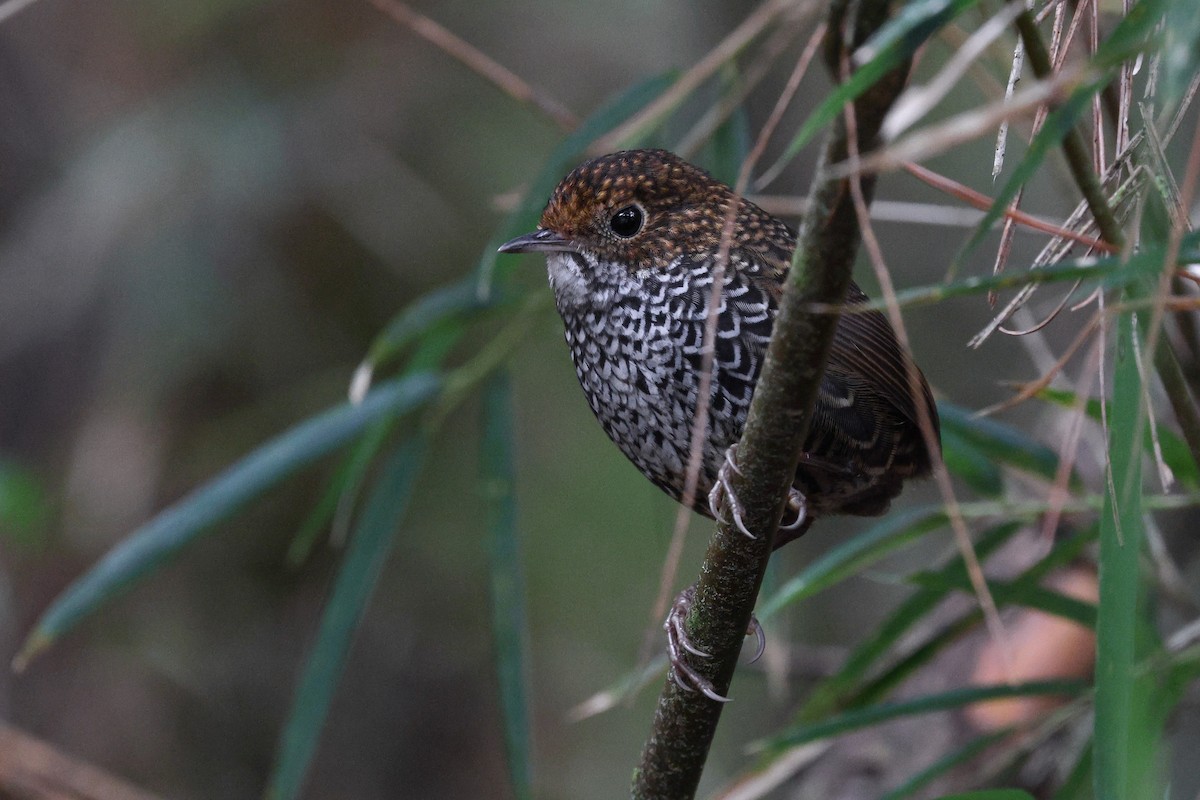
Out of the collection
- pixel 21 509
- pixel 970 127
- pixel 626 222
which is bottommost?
pixel 21 509

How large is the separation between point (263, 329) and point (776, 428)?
436cm

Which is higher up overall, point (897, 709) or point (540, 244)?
point (540, 244)

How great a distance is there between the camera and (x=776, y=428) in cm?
183

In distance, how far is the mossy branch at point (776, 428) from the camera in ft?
5.12

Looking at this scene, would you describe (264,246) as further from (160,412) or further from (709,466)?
(709,466)

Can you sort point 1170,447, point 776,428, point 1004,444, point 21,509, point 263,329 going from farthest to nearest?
point 263,329 < point 21,509 < point 1004,444 < point 1170,447 < point 776,428

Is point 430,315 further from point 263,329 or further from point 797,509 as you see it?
point 263,329

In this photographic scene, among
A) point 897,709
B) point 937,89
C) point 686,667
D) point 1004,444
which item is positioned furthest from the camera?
point 1004,444

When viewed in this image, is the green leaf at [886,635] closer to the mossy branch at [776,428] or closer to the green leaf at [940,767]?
the green leaf at [940,767]

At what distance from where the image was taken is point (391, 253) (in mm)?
5812

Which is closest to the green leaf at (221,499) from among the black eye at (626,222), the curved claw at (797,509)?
the black eye at (626,222)

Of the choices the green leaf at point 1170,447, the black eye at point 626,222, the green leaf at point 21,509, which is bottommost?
the green leaf at point 21,509

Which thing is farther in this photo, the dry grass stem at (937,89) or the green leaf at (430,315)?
the green leaf at (430,315)

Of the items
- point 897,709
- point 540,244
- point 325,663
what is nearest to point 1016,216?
point 540,244
